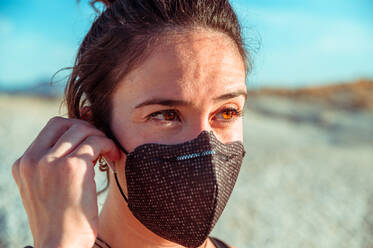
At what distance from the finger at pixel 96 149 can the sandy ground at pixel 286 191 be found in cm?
308

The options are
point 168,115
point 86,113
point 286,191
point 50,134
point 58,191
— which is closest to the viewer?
point 58,191

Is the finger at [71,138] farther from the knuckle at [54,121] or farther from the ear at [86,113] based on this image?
the ear at [86,113]

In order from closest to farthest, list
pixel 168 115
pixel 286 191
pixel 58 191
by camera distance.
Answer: pixel 58 191, pixel 168 115, pixel 286 191

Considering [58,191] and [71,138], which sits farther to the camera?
[71,138]

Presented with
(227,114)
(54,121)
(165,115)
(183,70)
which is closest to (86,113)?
(54,121)

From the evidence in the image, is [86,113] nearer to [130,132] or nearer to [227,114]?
[130,132]

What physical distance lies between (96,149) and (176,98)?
399 millimetres

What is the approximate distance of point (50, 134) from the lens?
1470 millimetres

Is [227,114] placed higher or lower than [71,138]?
lower

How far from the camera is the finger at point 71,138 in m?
1.40

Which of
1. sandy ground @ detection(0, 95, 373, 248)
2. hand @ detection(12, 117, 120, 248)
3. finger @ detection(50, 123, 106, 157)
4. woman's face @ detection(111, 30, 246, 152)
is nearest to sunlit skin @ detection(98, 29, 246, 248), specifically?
woman's face @ detection(111, 30, 246, 152)

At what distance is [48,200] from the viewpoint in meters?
1.30

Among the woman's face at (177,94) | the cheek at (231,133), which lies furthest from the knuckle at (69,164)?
the cheek at (231,133)

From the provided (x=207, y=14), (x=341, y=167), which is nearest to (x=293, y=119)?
(x=341, y=167)
